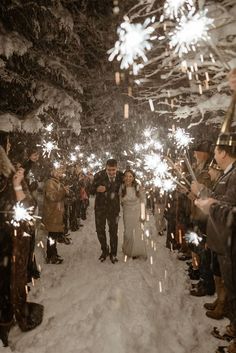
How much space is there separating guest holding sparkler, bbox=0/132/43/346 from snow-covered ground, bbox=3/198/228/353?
1.20 feet

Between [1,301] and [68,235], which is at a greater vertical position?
[1,301]

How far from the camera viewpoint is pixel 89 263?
8.70 metres

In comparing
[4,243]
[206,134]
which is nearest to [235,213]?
[4,243]

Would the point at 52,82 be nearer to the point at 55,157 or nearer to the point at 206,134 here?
the point at 55,157

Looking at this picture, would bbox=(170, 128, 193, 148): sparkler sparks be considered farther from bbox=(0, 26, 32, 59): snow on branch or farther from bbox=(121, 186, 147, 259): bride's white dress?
bbox=(0, 26, 32, 59): snow on branch

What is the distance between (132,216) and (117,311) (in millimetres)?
3695

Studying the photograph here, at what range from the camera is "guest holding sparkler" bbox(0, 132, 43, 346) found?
4.83 m

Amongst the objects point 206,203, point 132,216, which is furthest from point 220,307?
point 132,216

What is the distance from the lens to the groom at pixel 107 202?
28.8 feet

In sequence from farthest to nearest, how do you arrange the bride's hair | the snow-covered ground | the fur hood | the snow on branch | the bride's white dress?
the bride's hair < the bride's white dress < the snow on branch < the fur hood < the snow-covered ground

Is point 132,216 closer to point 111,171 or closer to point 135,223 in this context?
point 135,223

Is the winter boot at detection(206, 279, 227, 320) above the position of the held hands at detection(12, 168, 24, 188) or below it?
below

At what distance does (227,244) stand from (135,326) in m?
2.22

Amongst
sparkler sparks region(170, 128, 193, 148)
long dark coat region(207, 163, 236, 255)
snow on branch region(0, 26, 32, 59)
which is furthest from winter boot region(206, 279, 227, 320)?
sparkler sparks region(170, 128, 193, 148)
